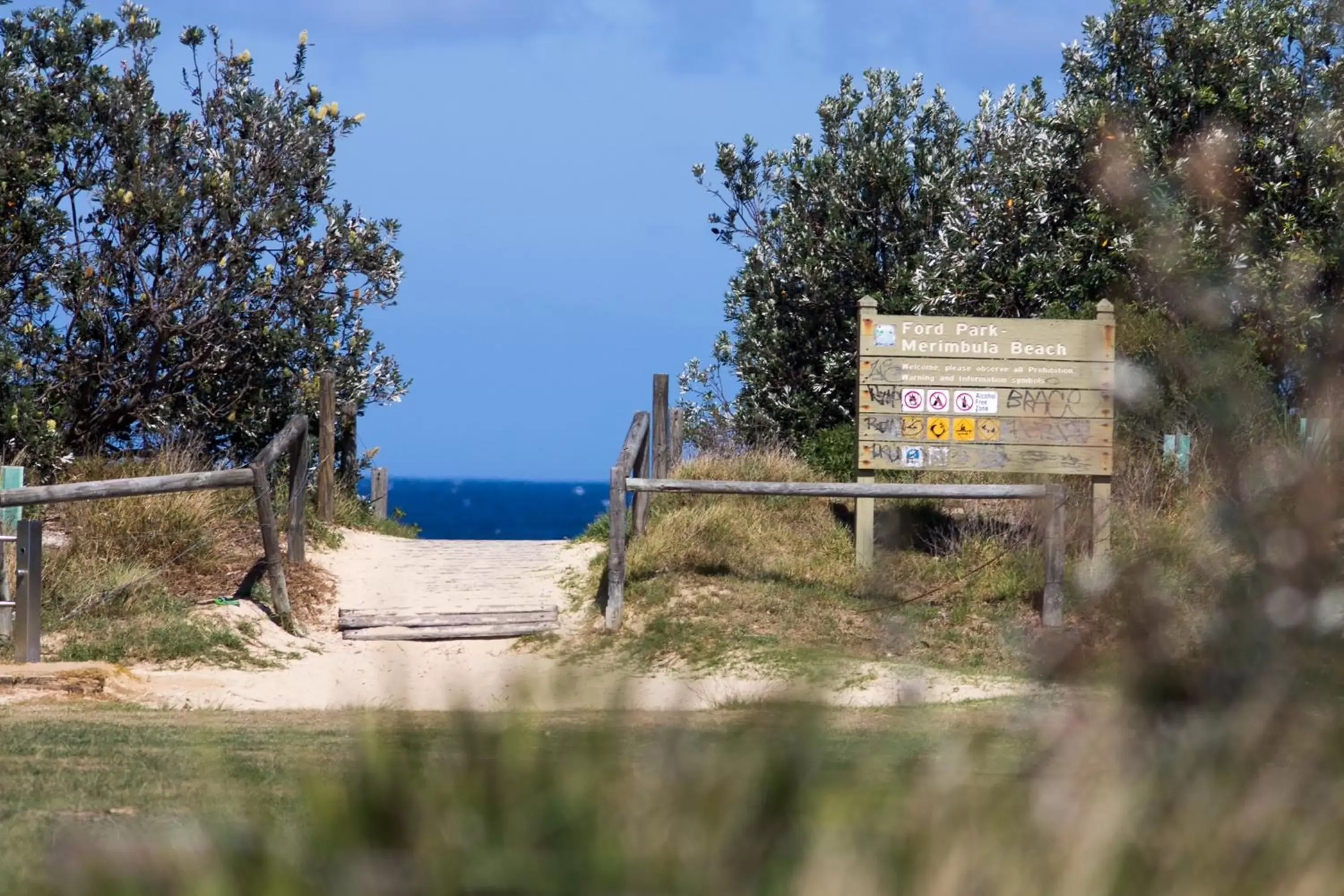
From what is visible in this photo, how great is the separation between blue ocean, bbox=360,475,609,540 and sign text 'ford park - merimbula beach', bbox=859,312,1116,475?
4684 mm

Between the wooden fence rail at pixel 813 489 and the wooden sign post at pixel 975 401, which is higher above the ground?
the wooden sign post at pixel 975 401

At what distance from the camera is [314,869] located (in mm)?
2328

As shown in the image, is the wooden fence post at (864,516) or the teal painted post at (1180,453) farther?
the teal painted post at (1180,453)

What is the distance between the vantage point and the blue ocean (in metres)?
59.8

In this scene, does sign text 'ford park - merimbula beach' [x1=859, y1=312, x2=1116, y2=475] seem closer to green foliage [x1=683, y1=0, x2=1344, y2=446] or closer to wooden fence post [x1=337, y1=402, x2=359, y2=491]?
green foliage [x1=683, y1=0, x2=1344, y2=446]

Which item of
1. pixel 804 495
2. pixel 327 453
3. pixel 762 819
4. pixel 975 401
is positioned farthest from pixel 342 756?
pixel 327 453

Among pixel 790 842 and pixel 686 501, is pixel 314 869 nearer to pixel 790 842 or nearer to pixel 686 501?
pixel 790 842

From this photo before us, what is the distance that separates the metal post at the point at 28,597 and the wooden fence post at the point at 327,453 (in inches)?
199

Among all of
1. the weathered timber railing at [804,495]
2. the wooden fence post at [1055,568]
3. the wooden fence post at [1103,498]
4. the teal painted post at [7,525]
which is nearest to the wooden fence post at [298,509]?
the teal painted post at [7,525]

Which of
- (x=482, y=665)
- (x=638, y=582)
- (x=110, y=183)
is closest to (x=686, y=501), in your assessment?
(x=638, y=582)

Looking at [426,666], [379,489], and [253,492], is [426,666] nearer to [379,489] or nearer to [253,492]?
[253,492]

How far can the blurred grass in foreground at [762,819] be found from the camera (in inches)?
87.8

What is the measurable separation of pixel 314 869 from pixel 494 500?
406 ft

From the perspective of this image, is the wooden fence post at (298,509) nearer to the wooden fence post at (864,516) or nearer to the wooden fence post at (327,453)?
the wooden fence post at (327,453)
